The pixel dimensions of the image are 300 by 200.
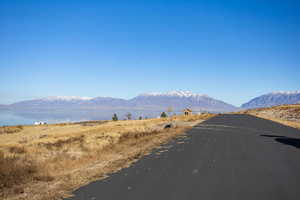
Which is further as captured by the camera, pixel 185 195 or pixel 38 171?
pixel 38 171

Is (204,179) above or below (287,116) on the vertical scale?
below

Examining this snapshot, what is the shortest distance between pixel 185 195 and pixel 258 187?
2.21 metres

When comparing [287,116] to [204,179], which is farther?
[287,116]

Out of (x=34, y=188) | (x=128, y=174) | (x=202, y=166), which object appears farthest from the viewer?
(x=202, y=166)

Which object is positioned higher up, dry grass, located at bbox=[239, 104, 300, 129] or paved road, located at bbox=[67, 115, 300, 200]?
dry grass, located at bbox=[239, 104, 300, 129]

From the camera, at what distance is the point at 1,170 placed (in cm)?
897

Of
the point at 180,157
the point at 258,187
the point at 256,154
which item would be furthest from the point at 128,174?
the point at 256,154

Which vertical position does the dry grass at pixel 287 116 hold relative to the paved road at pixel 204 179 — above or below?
above

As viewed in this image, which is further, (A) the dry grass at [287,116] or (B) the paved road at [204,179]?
(A) the dry grass at [287,116]

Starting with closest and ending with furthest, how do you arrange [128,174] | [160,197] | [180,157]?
[160,197], [128,174], [180,157]

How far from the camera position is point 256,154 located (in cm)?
1176

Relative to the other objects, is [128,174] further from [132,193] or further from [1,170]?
[1,170]

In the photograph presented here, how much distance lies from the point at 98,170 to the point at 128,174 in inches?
60.7

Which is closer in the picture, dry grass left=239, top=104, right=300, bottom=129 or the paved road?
the paved road
